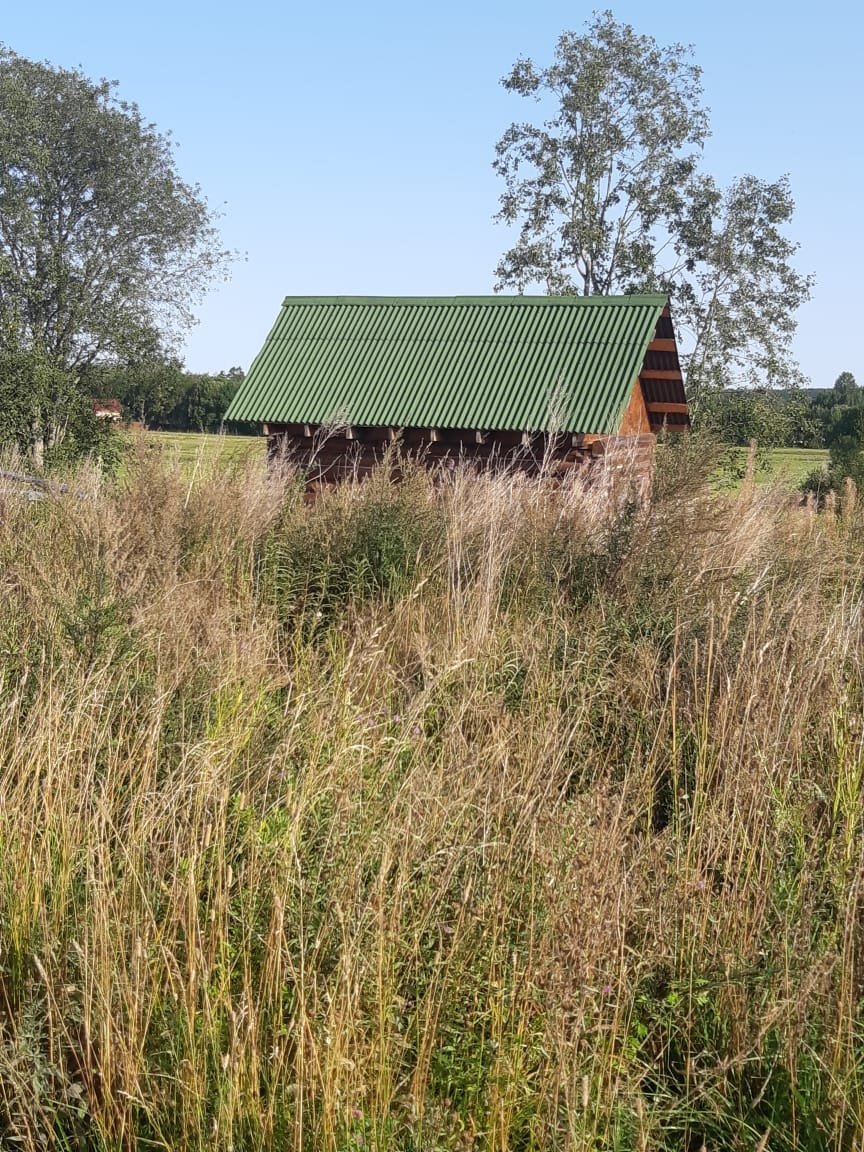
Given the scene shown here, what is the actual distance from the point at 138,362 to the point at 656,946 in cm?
3352

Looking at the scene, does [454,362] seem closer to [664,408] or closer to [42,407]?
[664,408]

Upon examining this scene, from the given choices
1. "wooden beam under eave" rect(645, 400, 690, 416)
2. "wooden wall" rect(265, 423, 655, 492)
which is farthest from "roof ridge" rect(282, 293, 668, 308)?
"wooden beam under eave" rect(645, 400, 690, 416)

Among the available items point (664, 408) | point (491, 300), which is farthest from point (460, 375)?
point (664, 408)

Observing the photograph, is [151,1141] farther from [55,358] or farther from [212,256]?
[212,256]

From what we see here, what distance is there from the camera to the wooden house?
16.7 meters

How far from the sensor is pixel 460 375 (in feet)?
57.9

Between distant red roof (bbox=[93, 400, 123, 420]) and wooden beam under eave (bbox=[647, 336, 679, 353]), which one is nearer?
wooden beam under eave (bbox=[647, 336, 679, 353])

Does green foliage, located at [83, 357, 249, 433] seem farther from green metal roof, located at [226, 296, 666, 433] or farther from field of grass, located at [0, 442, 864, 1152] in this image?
field of grass, located at [0, 442, 864, 1152]

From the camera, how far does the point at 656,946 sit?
11.0 ft

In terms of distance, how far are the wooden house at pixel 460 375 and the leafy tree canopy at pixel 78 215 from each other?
16.0m

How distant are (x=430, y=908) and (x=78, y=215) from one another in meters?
35.3

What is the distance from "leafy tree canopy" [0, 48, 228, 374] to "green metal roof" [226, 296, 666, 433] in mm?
15892

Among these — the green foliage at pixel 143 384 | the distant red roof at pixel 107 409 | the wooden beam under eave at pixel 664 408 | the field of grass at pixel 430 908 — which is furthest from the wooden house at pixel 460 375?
the green foliage at pixel 143 384

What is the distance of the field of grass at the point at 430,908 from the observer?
269cm
